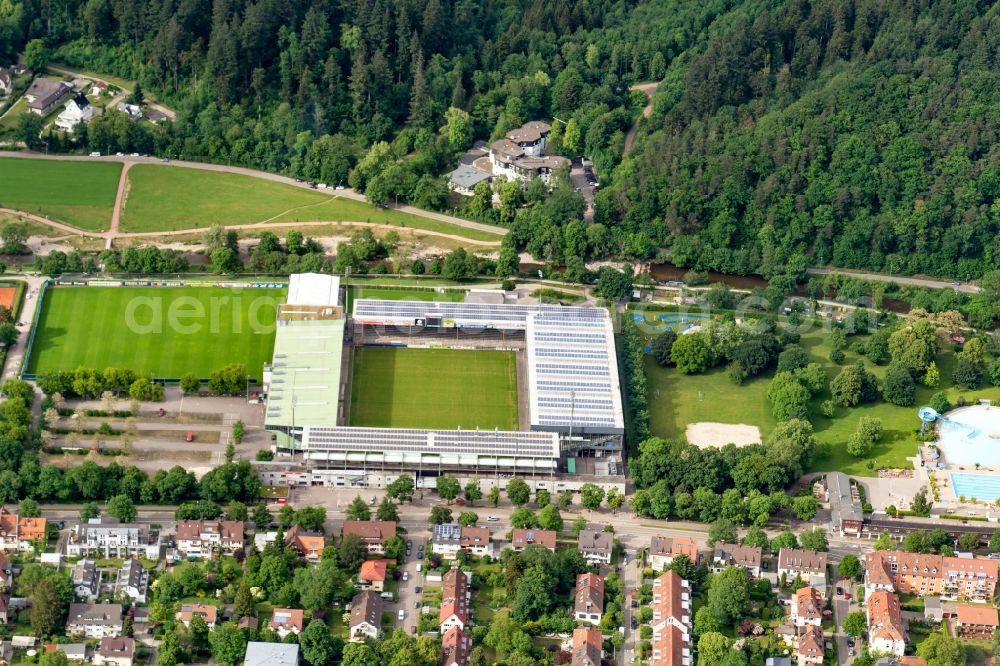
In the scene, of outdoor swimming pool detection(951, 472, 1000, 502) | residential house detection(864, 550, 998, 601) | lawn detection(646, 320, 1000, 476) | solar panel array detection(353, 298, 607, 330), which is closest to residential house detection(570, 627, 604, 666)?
residential house detection(864, 550, 998, 601)

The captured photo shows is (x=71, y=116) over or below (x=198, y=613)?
over

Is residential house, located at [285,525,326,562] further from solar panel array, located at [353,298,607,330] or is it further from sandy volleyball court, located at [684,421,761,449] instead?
sandy volleyball court, located at [684,421,761,449]

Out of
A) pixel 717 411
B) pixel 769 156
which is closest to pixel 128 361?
pixel 717 411

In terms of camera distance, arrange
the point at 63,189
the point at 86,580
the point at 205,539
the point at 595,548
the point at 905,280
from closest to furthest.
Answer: the point at 86,580 → the point at 205,539 → the point at 595,548 → the point at 905,280 → the point at 63,189

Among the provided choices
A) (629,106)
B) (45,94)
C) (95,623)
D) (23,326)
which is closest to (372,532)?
(95,623)

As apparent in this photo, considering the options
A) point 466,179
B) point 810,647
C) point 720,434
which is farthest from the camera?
point 466,179

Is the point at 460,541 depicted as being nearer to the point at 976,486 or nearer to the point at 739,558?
the point at 739,558

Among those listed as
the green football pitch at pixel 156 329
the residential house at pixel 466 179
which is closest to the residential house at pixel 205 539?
the green football pitch at pixel 156 329

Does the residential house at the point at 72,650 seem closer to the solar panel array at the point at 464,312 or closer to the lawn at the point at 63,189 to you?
the solar panel array at the point at 464,312
